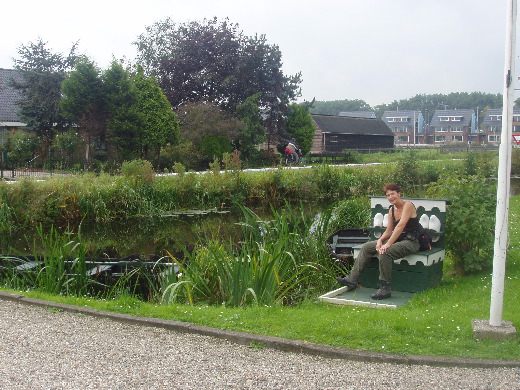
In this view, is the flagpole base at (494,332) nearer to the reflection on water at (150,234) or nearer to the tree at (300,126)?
the reflection on water at (150,234)

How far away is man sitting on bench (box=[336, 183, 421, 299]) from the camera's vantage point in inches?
283

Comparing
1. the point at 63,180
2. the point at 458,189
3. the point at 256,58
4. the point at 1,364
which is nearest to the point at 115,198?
the point at 63,180

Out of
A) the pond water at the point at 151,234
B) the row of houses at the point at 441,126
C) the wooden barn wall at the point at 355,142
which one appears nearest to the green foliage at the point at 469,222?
the pond water at the point at 151,234

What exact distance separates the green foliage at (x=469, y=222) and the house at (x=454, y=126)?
Answer: 92822mm

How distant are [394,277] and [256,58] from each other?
37.5 meters

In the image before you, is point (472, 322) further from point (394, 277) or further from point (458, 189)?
point (458, 189)

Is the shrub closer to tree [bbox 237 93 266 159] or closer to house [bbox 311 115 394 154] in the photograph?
tree [bbox 237 93 266 159]

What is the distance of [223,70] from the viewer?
4322 cm

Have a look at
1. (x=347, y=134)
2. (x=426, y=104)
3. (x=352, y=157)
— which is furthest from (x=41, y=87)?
(x=426, y=104)

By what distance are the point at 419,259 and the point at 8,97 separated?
37.1 meters

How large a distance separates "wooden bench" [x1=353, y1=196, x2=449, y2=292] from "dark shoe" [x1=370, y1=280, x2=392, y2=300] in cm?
36

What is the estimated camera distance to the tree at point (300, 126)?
46.2m

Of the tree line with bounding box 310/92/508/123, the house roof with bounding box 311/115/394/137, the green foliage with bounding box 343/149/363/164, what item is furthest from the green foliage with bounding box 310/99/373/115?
the green foliage with bounding box 343/149/363/164

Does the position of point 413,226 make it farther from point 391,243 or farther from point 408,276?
point 408,276
